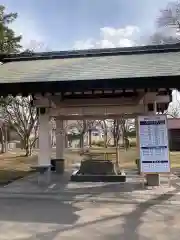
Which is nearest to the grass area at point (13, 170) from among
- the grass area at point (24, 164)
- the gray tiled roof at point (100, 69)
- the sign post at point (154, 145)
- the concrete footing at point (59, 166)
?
the grass area at point (24, 164)

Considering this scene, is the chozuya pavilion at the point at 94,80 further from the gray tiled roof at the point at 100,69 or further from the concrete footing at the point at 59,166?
the concrete footing at the point at 59,166

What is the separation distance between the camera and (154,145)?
9.02 metres

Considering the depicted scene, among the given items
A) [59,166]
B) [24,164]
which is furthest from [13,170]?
[24,164]

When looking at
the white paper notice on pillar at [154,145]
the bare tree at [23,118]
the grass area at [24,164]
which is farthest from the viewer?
the bare tree at [23,118]

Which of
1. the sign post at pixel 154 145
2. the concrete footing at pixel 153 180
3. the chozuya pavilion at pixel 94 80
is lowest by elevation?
the concrete footing at pixel 153 180

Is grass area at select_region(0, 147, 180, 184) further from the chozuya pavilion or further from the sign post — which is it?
the sign post

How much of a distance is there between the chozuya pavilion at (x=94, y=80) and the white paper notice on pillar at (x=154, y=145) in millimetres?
930

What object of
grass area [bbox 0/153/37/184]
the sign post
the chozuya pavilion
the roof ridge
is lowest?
grass area [bbox 0/153/37/184]

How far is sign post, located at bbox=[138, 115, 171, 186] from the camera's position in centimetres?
896

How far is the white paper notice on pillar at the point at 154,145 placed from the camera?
8.96 meters

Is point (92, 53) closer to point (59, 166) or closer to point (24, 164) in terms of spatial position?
point (59, 166)

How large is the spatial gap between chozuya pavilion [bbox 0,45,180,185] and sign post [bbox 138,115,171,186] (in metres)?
0.92

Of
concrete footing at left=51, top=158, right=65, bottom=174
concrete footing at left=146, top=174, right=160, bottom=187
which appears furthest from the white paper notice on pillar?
concrete footing at left=51, top=158, right=65, bottom=174

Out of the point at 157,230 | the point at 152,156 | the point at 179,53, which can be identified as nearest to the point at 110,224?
the point at 157,230
